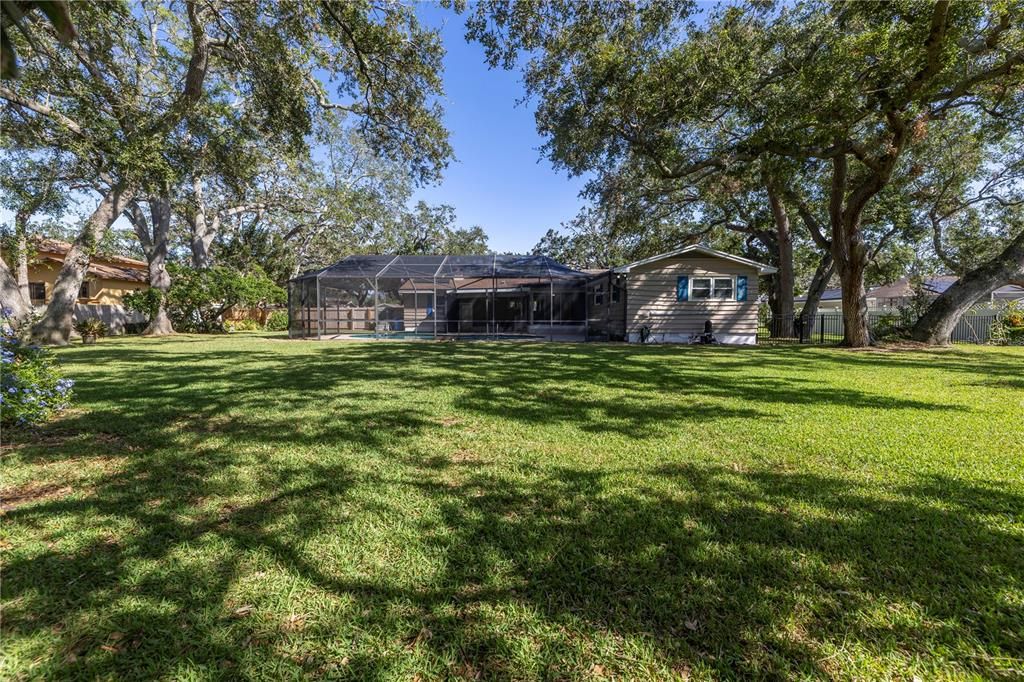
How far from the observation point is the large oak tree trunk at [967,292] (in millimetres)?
12453

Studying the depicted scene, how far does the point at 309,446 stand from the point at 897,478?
4.55 m

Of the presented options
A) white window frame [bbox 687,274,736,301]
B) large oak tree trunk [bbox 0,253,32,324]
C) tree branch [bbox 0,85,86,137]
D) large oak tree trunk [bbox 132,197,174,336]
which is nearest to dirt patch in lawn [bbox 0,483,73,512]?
tree branch [bbox 0,85,86,137]

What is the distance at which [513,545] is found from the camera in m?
2.13

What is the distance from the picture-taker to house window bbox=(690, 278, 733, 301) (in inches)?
611

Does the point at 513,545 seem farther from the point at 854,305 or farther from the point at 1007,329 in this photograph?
the point at 1007,329

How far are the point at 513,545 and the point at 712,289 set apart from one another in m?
15.7

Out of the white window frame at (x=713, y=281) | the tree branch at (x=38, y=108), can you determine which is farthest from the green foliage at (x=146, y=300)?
the white window frame at (x=713, y=281)

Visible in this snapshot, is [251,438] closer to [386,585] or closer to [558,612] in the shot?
[386,585]

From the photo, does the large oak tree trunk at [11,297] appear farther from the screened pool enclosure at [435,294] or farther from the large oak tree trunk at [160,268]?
the screened pool enclosure at [435,294]

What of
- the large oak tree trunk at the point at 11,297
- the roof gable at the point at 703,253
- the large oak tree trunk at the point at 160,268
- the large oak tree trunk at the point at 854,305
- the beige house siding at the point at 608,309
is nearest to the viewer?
the large oak tree trunk at the point at 11,297

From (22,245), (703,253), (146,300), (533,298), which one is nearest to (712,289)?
(703,253)

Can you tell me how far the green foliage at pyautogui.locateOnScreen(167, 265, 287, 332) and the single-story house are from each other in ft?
7.75

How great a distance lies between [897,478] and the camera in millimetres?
2938

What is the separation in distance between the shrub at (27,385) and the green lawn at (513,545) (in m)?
0.22
